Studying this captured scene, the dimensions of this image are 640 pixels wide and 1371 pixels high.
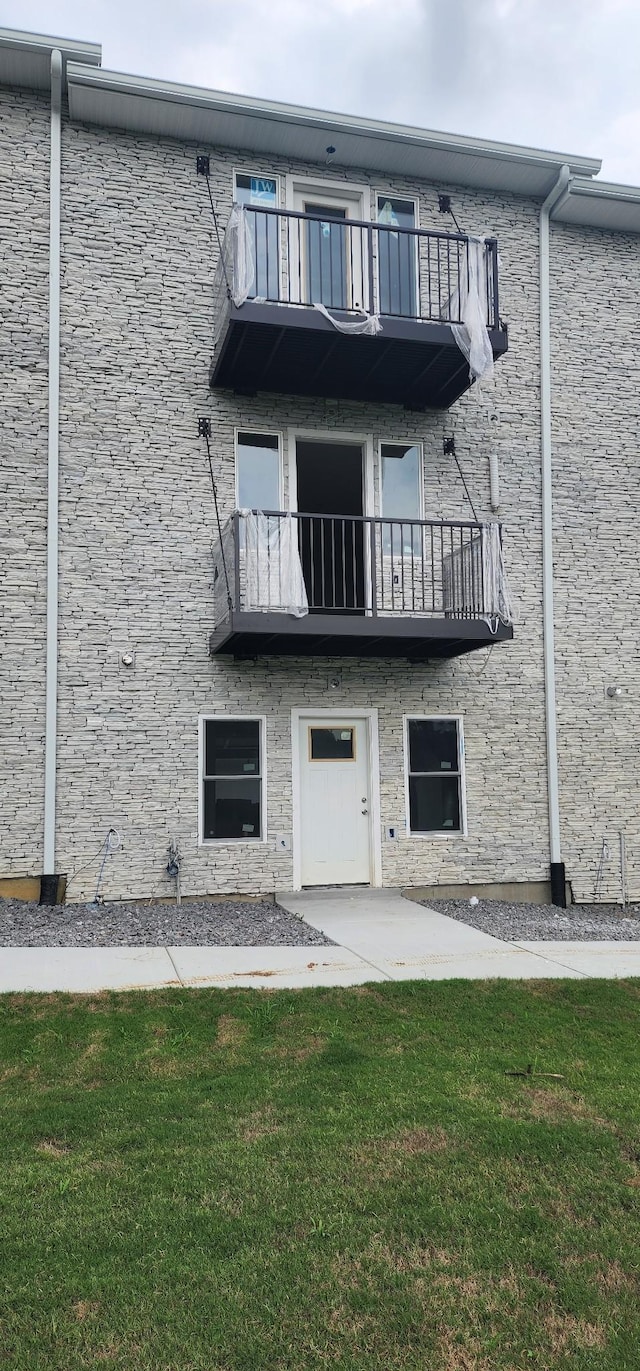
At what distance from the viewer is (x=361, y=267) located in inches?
452

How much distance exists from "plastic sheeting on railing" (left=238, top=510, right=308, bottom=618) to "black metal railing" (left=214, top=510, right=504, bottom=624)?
11mm

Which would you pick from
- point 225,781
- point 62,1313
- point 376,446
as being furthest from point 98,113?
point 62,1313

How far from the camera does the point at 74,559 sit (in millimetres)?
10289

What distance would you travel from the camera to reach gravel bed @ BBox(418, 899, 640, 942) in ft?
30.7

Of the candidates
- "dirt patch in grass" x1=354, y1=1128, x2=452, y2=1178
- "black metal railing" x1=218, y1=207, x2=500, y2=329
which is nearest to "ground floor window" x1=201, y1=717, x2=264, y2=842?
"black metal railing" x1=218, y1=207, x2=500, y2=329

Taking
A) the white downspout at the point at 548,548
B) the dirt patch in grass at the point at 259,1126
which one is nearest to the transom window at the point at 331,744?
the white downspout at the point at 548,548

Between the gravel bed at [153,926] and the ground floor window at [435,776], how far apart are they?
7.23 feet

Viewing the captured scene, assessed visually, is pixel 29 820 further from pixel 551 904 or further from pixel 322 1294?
pixel 322 1294

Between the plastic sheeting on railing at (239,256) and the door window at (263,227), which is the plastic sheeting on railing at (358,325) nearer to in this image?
the plastic sheeting on railing at (239,256)

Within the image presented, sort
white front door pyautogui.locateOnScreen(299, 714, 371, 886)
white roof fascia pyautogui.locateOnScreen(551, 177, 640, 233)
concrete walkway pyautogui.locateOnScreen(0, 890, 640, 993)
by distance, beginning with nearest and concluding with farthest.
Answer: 1. concrete walkway pyautogui.locateOnScreen(0, 890, 640, 993)
2. white front door pyautogui.locateOnScreen(299, 714, 371, 886)
3. white roof fascia pyautogui.locateOnScreen(551, 177, 640, 233)

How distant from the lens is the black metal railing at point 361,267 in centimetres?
1080

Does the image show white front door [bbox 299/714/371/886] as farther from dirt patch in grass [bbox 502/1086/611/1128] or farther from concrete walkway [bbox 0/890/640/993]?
dirt patch in grass [bbox 502/1086/611/1128]

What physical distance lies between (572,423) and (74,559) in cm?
673

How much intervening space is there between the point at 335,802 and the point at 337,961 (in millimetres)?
3502
